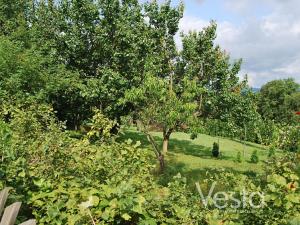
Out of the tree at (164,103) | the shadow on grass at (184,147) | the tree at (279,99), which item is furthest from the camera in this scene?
the tree at (279,99)

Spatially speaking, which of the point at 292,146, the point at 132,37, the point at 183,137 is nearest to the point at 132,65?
the point at 132,37

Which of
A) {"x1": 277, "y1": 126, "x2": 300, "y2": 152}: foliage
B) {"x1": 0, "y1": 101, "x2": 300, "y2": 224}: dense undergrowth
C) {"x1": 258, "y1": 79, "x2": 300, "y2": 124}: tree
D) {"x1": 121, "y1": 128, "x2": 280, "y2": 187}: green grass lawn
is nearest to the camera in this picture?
{"x1": 0, "y1": 101, "x2": 300, "y2": 224}: dense undergrowth

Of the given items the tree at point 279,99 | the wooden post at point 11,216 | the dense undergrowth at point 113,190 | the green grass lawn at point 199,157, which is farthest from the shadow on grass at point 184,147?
the tree at point 279,99

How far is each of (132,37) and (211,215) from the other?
20099 millimetres

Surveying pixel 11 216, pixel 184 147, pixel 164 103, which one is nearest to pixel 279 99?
pixel 184 147

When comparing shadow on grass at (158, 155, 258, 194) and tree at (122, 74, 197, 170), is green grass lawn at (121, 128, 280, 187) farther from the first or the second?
tree at (122, 74, 197, 170)

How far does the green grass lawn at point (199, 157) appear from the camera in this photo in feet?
70.1

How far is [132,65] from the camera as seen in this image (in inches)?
892

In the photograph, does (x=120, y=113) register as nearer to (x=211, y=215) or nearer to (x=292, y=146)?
(x=292, y=146)

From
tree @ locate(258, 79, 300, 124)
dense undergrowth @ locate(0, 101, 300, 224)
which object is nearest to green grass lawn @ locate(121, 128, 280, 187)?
dense undergrowth @ locate(0, 101, 300, 224)

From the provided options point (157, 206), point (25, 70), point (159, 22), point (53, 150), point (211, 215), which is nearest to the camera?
point (211, 215)

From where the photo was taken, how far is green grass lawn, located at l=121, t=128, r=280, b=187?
21.4 meters

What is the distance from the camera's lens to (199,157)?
27531 millimetres

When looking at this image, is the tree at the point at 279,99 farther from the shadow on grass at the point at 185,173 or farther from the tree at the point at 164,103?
the tree at the point at 164,103
